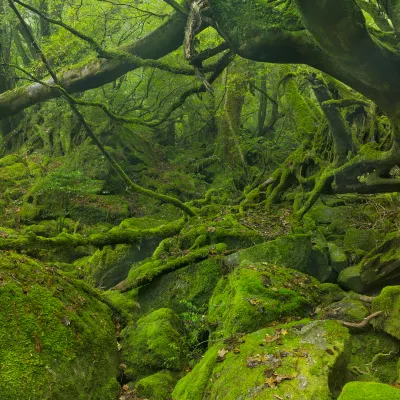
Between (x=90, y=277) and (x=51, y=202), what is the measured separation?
6.16 m

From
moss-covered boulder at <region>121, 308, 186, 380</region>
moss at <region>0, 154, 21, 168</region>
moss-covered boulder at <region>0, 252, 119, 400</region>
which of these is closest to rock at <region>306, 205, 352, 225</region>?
moss-covered boulder at <region>121, 308, 186, 380</region>

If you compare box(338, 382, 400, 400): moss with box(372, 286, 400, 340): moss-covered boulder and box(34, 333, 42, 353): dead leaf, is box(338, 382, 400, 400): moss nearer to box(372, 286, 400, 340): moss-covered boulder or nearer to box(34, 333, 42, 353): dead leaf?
box(372, 286, 400, 340): moss-covered boulder

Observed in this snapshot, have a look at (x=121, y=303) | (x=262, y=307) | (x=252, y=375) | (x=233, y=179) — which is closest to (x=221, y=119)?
(x=233, y=179)

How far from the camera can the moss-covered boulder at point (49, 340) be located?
3719mm

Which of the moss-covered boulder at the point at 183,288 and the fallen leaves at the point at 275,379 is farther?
the moss-covered boulder at the point at 183,288

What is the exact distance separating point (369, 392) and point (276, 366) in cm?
103

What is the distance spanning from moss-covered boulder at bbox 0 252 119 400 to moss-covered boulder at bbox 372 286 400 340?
343cm

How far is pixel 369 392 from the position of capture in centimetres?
267

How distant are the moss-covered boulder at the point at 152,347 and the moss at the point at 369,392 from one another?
9.59ft

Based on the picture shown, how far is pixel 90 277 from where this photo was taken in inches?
373

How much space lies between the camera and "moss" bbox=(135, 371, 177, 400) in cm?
445

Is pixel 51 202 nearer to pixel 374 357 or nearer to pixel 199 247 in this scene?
pixel 199 247

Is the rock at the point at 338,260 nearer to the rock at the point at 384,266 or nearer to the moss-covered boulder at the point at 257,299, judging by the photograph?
the rock at the point at 384,266

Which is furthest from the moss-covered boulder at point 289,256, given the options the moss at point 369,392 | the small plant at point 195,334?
the moss at point 369,392
